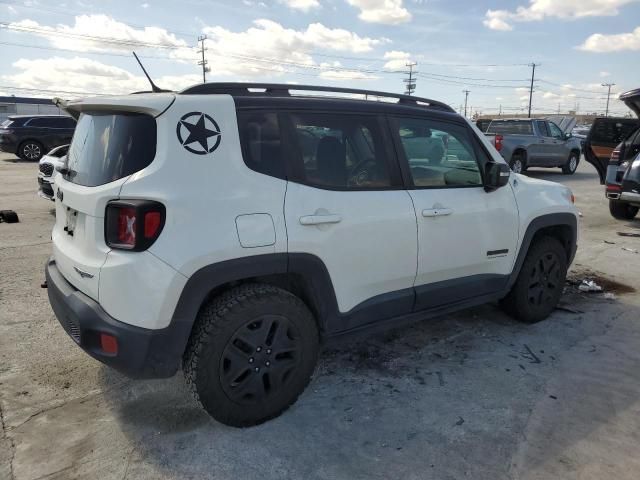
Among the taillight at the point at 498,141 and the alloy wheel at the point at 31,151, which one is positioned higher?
the taillight at the point at 498,141

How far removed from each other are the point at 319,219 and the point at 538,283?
2.45 m

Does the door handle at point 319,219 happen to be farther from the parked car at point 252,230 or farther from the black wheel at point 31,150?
the black wheel at point 31,150

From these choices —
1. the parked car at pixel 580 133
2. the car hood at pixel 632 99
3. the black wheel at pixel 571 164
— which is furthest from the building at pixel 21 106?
the car hood at pixel 632 99

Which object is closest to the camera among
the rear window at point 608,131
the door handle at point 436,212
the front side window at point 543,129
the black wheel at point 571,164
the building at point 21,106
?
the door handle at point 436,212

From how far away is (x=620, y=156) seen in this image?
8.79 m

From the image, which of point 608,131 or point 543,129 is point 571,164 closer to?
point 543,129

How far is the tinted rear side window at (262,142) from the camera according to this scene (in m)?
2.71

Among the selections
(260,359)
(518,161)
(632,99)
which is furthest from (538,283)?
(518,161)

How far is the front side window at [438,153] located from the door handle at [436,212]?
0.60 feet

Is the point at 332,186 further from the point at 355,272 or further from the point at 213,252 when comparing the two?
the point at 213,252

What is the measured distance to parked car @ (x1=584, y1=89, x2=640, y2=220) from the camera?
26.9 ft

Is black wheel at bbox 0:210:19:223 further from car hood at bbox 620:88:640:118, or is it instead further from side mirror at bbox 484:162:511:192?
car hood at bbox 620:88:640:118

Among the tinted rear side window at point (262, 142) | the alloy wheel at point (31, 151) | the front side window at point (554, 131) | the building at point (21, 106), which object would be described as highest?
the building at point (21, 106)

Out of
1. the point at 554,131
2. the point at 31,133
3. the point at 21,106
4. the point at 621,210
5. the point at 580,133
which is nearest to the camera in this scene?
the point at 621,210
